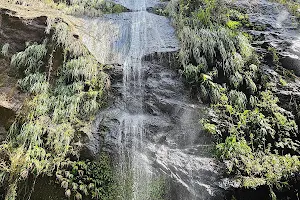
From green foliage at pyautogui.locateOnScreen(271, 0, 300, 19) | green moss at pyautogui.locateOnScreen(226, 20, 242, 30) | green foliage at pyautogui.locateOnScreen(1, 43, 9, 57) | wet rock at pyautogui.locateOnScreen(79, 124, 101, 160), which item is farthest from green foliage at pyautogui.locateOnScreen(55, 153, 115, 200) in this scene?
green foliage at pyautogui.locateOnScreen(271, 0, 300, 19)

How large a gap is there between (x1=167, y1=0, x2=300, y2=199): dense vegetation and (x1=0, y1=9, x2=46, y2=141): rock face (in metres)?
3.72

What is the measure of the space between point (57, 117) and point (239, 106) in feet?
12.8

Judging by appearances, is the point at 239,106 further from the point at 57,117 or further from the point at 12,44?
the point at 12,44

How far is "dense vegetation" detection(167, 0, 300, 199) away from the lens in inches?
196

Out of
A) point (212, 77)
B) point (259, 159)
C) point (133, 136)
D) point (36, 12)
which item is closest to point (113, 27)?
point (36, 12)

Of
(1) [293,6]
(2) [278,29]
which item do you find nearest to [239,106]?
(2) [278,29]

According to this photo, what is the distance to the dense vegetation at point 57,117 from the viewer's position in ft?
15.1

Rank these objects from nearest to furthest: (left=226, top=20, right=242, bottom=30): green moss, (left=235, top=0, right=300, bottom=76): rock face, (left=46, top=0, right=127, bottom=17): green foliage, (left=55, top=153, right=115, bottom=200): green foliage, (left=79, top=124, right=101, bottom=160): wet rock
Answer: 1. (left=55, top=153, right=115, bottom=200): green foliage
2. (left=79, top=124, right=101, bottom=160): wet rock
3. (left=235, top=0, right=300, bottom=76): rock face
4. (left=226, top=20, right=242, bottom=30): green moss
5. (left=46, top=0, right=127, bottom=17): green foliage

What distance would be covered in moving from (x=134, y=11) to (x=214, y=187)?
696 cm

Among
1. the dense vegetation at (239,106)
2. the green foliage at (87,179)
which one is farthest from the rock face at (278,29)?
the green foliage at (87,179)

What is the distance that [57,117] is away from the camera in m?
5.36

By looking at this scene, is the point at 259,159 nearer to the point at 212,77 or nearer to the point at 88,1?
the point at 212,77

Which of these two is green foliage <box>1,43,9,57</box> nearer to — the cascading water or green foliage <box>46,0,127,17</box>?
the cascading water

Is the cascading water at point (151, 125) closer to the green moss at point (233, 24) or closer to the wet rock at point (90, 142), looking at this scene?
the wet rock at point (90, 142)
